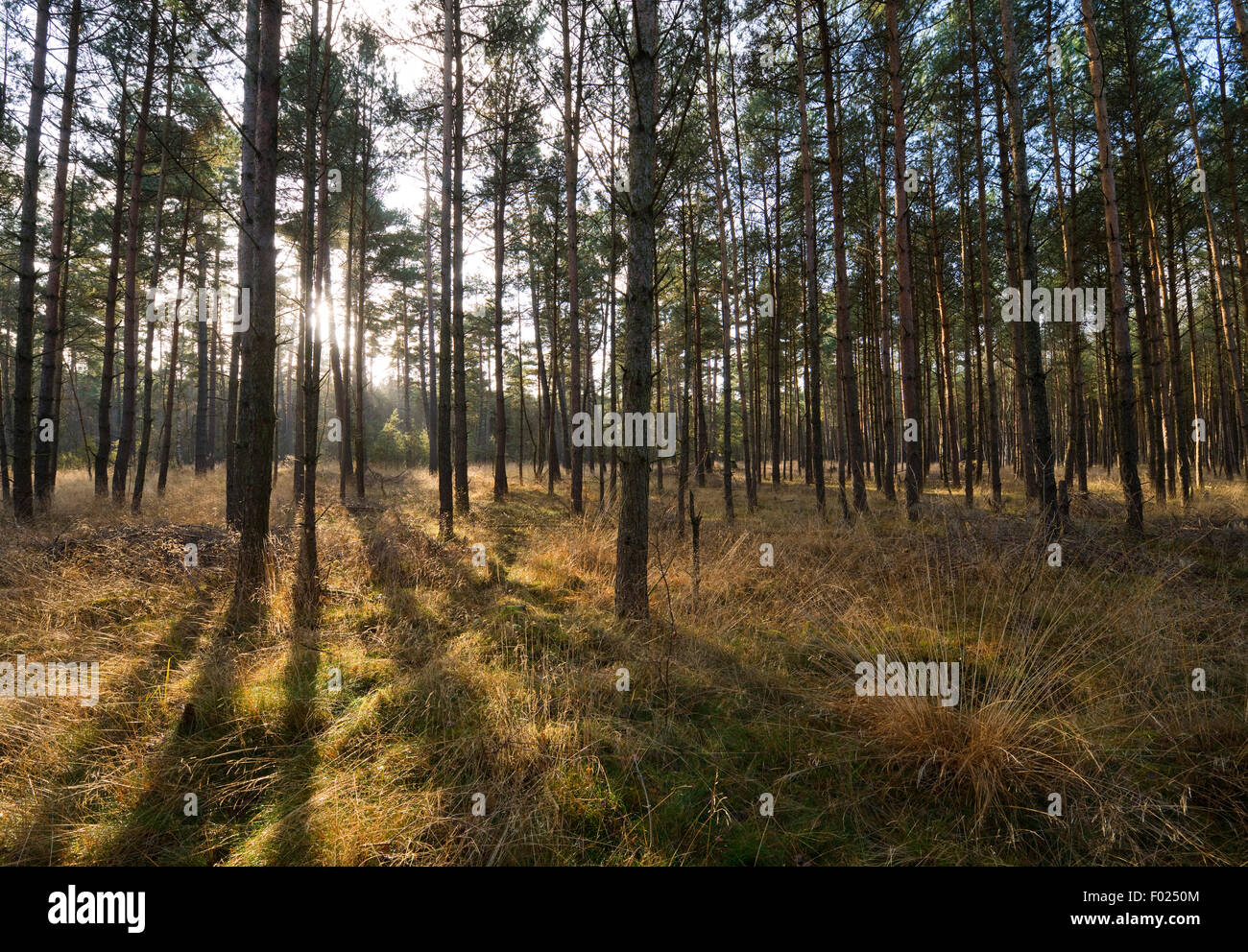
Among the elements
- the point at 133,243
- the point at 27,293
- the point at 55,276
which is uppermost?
the point at 133,243

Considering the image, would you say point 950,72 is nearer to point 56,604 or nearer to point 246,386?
point 246,386

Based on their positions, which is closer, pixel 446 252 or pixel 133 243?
pixel 446 252

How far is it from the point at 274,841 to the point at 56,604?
413 cm

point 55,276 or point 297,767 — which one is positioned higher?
point 55,276

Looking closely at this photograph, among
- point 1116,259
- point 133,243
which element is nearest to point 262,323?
point 133,243

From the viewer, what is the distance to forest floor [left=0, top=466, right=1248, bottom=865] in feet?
6.50

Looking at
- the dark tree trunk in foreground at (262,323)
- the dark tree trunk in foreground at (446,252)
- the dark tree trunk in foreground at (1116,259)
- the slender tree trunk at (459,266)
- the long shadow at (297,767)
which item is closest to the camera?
the long shadow at (297,767)

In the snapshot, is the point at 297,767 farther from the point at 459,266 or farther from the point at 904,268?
the point at 904,268

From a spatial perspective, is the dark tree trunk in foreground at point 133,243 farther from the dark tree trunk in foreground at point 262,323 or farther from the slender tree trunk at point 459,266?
the dark tree trunk in foreground at point 262,323

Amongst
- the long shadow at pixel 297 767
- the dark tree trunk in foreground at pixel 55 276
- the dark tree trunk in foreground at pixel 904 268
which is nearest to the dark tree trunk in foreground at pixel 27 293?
the dark tree trunk in foreground at pixel 55 276

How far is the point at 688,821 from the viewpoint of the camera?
2.07 meters

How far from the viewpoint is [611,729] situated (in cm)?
265

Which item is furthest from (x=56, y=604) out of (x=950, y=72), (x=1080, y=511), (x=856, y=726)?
(x=950, y=72)

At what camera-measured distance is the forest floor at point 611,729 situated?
198 cm
